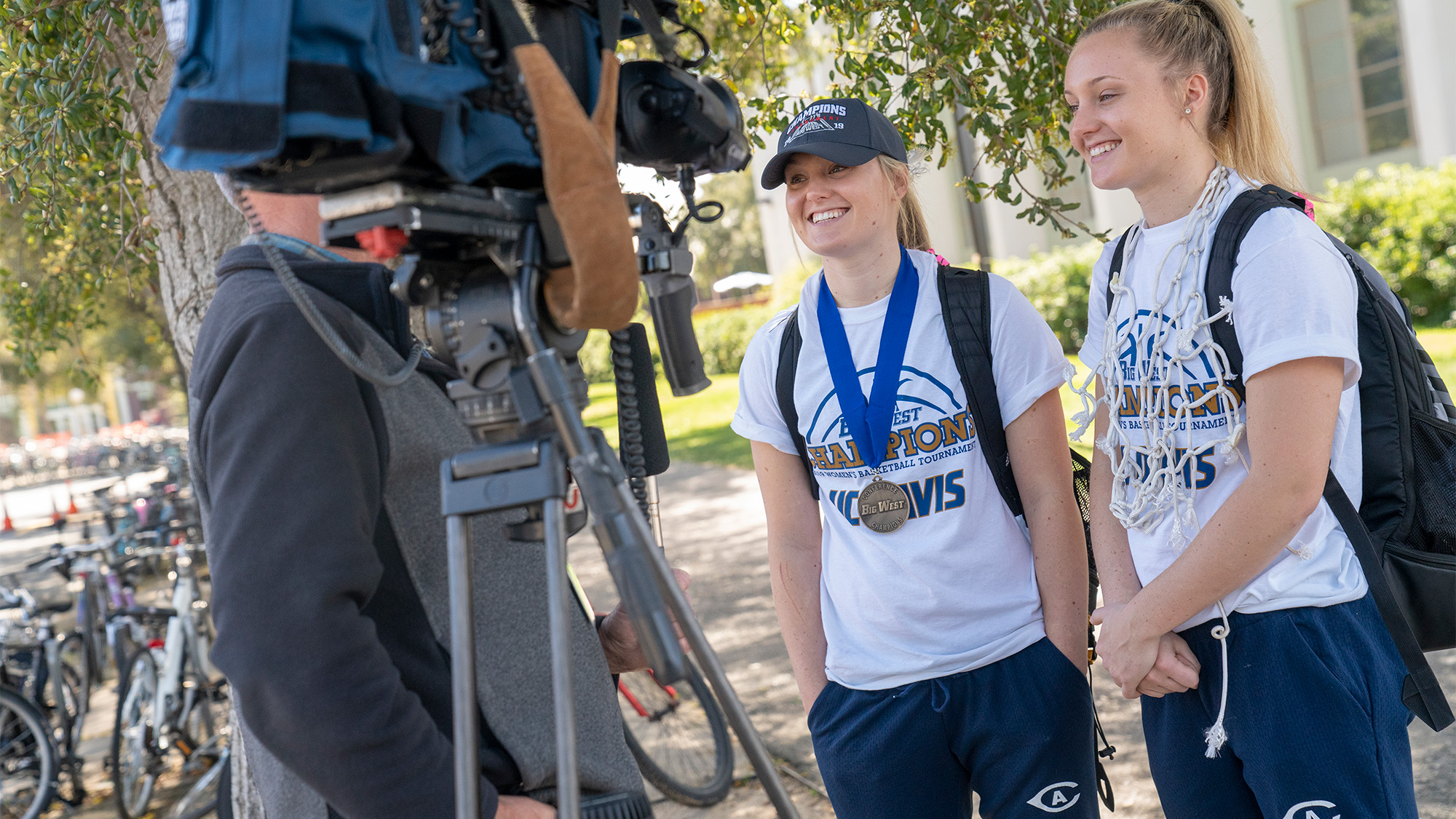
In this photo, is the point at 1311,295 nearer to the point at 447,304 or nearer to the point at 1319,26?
the point at 447,304

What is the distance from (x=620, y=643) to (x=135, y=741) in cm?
471

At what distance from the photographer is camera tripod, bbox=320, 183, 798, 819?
108cm

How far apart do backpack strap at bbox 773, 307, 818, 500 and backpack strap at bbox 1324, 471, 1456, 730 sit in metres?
1.02

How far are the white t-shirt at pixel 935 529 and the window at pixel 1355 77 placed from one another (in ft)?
55.9

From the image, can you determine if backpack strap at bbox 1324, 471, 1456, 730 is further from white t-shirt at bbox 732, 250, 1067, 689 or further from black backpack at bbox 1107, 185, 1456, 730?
white t-shirt at bbox 732, 250, 1067, 689

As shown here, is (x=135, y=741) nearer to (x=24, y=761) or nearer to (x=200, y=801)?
(x=200, y=801)

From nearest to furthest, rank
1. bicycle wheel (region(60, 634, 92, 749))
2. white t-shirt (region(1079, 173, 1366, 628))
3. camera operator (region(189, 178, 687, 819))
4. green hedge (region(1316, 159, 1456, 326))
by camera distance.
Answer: camera operator (region(189, 178, 687, 819))
white t-shirt (region(1079, 173, 1366, 628))
bicycle wheel (region(60, 634, 92, 749))
green hedge (region(1316, 159, 1456, 326))

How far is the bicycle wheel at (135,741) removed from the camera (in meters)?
5.19

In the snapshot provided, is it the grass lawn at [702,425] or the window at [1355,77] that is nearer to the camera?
the grass lawn at [702,425]

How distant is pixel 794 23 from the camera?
3975 mm

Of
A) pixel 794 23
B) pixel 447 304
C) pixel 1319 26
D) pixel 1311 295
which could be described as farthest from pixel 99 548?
pixel 1319 26

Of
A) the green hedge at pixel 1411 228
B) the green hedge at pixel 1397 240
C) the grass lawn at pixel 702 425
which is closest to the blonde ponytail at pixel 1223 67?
the grass lawn at pixel 702 425

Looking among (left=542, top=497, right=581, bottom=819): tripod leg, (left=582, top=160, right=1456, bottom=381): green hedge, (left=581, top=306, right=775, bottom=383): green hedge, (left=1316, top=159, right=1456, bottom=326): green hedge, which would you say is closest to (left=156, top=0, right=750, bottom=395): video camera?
(left=542, top=497, right=581, bottom=819): tripod leg

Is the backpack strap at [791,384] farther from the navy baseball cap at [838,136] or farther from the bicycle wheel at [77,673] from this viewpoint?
the bicycle wheel at [77,673]
